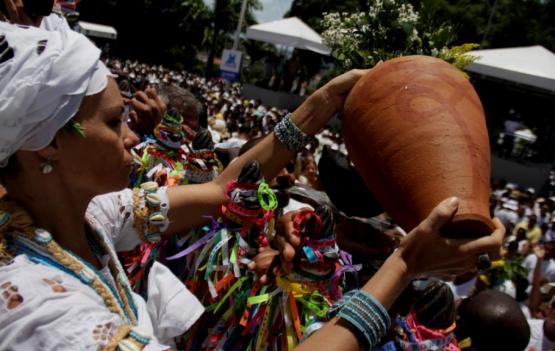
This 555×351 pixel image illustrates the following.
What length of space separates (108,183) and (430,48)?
138cm

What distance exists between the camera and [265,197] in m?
2.24

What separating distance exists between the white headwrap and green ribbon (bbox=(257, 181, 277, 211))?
0.96 m

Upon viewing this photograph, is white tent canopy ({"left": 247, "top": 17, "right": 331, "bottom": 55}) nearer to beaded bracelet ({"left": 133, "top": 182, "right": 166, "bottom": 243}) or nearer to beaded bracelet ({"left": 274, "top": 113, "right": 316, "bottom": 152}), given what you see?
beaded bracelet ({"left": 274, "top": 113, "right": 316, "bottom": 152})

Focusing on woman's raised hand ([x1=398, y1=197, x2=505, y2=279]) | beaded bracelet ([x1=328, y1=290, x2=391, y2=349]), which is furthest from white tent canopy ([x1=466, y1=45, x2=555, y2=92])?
beaded bracelet ([x1=328, y1=290, x2=391, y2=349])

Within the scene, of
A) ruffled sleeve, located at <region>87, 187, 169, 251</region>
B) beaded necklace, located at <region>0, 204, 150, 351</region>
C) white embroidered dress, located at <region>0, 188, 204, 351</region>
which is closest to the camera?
white embroidered dress, located at <region>0, 188, 204, 351</region>

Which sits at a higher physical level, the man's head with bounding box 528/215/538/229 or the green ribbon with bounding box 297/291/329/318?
the green ribbon with bounding box 297/291/329/318

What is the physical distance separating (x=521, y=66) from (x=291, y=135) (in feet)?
40.0

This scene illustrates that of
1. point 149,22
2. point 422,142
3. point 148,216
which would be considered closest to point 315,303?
point 148,216

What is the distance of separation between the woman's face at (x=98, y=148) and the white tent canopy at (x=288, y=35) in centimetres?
1460

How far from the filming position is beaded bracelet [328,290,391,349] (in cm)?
134

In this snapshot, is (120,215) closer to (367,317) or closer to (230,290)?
(230,290)

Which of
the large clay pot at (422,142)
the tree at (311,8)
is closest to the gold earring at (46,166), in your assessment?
the large clay pot at (422,142)

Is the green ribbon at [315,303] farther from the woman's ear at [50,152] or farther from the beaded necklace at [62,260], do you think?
the woman's ear at [50,152]

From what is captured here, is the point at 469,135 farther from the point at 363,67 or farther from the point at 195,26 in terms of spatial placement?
the point at 195,26
